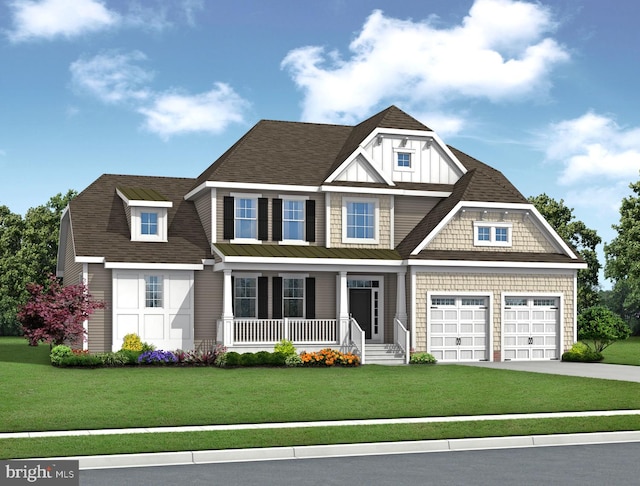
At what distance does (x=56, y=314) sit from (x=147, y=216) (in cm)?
574

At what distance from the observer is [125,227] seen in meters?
35.1

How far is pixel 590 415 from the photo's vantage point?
1838 cm

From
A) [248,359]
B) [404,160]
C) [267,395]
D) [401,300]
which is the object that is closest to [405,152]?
[404,160]

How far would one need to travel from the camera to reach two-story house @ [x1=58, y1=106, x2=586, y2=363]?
108ft

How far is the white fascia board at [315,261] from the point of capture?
1267 inches

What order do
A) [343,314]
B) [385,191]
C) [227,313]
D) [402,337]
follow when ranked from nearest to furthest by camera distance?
[227,313], [402,337], [343,314], [385,191]

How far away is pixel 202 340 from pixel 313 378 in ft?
29.0

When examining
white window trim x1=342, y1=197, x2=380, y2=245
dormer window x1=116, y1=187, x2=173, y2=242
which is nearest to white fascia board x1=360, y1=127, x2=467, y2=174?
white window trim x1=342, y1=197, x2=380, y2=245

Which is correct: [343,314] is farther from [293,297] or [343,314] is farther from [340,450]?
[340,450]

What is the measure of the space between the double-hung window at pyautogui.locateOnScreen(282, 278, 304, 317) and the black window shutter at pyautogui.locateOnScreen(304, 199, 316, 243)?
172 centimetres

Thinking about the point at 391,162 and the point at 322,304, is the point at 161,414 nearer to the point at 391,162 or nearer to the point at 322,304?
the point at 322,304

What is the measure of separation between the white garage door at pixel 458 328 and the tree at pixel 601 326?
5.32m

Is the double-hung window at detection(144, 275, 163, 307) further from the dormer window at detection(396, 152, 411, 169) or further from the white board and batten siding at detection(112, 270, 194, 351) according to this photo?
the dormer window at detection(396, 152, 411, 169)

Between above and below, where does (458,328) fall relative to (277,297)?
below
